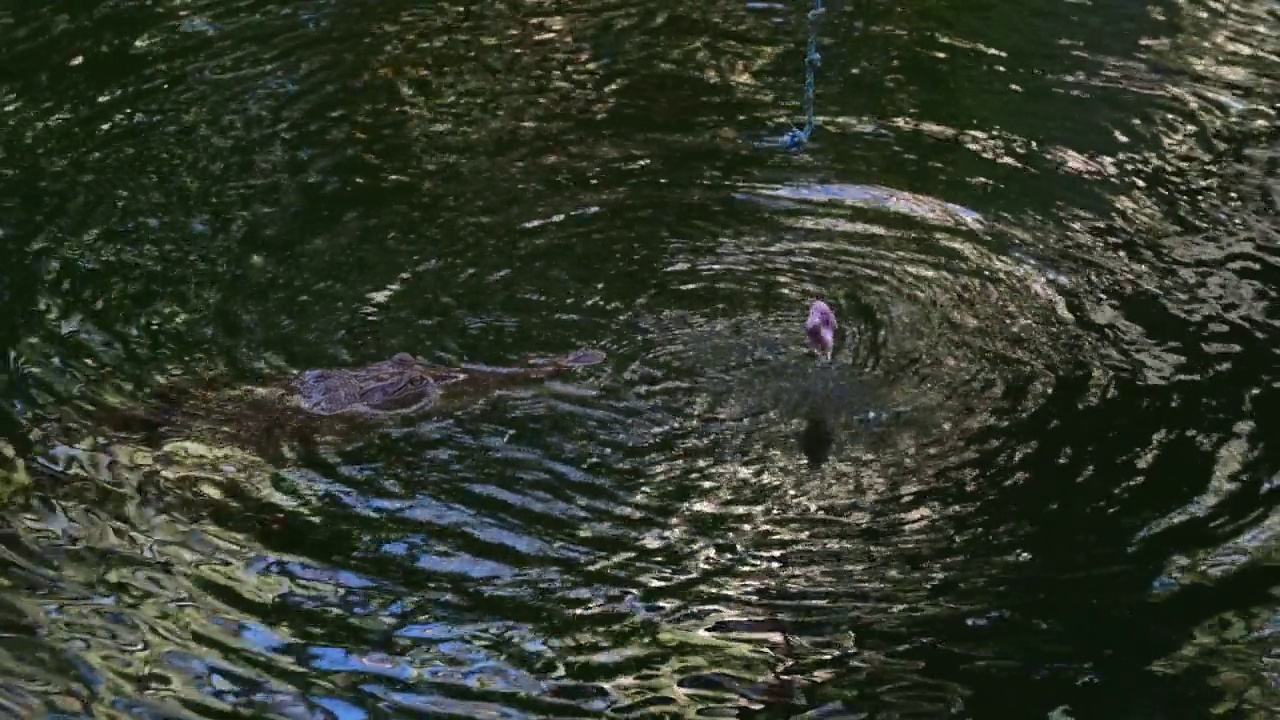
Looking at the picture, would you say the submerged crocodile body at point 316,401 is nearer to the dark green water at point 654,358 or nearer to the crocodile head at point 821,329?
the dark green water at point 654,358

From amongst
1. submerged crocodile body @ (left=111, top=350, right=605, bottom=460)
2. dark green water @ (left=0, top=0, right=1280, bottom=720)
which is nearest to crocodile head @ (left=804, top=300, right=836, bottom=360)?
dark green water @ (left=0, top=0, right=1280, bottom=720)

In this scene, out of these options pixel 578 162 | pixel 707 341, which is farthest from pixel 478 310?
pixel 578 162

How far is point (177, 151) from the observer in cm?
971

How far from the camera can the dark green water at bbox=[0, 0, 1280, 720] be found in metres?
5.72

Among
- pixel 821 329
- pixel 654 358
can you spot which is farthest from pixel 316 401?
pixel 821 329

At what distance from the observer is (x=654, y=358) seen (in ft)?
25.0

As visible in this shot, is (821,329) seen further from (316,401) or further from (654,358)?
(316,401)

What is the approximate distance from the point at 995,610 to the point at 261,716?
3.05 meters

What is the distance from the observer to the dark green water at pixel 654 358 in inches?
225

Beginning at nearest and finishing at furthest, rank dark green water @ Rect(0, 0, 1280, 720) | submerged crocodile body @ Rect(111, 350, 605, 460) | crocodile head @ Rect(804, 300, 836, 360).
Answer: dark green water @ Rect(0, 0, 1280, 720) → submerged crocodile body @ Rect(111, 350, 605, 460) → crocodile head @ Rect(804, 300, 836, 360)

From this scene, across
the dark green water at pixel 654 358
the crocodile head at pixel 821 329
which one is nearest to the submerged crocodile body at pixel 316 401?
the dark green water at pixel 654 358

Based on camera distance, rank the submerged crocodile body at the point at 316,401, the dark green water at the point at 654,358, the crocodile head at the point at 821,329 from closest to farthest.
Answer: the dark green water at the point at 654,358 < the submerged crocodile body at the point at 316,401 < the crocodile head at the point at 821,329

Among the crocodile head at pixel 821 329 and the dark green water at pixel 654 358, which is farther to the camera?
the crocodile head at pixel 821 329

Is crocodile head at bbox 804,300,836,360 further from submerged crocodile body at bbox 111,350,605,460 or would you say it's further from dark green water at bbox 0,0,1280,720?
submerged crocodile body at bbox 111,350,605,460
